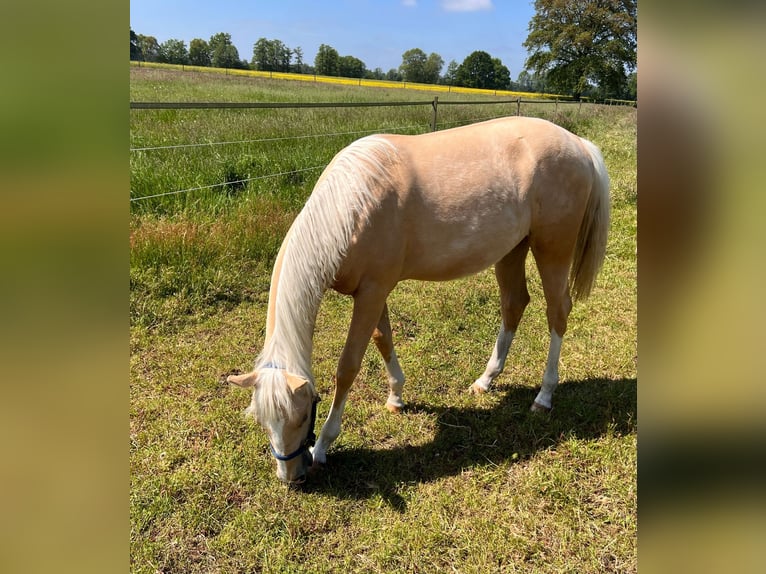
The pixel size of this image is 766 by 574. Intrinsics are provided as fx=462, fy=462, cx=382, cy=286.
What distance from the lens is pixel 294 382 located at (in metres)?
2.20

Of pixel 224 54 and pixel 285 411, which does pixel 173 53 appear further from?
pixel 285 411

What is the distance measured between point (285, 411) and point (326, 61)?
7856 centimetres

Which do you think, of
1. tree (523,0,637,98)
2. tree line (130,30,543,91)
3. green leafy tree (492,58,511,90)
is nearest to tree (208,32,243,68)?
tree line (130,30,543,91)

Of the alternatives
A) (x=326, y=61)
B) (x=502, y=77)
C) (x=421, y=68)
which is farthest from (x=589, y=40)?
(x=326, y=61)

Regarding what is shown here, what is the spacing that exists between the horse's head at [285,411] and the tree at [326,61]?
7596cm

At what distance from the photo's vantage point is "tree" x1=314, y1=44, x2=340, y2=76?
71375mm

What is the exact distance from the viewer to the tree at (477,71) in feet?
198

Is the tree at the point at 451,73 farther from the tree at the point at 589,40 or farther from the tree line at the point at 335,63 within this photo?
the tree at the point at 589,40

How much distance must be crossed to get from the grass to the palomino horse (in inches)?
10.7

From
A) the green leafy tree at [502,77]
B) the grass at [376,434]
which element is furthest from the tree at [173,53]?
the grass at [376,434]
